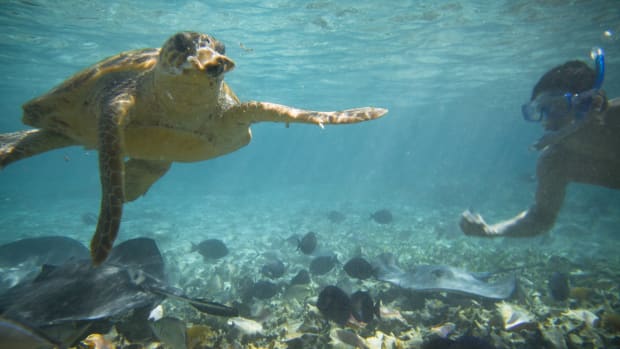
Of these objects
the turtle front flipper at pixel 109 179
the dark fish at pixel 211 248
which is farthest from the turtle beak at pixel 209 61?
the dark fish at pixel 211 248

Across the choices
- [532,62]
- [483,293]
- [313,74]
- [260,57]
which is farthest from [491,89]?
[483,293]

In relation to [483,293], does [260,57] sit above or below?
above

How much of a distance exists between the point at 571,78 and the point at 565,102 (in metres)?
0.64

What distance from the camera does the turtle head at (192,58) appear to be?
2.42 meters

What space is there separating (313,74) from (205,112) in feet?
76.1

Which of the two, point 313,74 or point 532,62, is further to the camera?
point 313,74

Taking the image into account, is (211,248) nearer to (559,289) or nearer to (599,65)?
(559,289)

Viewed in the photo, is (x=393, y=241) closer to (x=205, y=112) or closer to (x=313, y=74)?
(x=205, y=112)

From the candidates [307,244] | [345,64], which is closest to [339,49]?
[345,64]

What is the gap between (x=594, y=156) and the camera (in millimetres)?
4664

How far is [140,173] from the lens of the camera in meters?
4.83

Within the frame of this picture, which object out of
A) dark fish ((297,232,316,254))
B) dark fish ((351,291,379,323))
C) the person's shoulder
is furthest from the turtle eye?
dark fish ((297,232,316,254))

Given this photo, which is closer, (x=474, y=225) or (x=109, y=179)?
(x=109, y=179)

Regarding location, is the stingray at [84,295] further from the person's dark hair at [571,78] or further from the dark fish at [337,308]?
the person's dark hair at [571,78]
